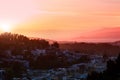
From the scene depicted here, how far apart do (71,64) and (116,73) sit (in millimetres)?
120870

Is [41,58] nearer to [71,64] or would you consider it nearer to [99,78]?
[71,64]

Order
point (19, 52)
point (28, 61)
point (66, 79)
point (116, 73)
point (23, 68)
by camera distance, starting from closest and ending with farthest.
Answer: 1. point (116, 73)
2. point (66, 79)
3. point (23, 68)
4. point (28, 61)
5. point (19, 52)

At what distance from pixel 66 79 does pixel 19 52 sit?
65.8 m

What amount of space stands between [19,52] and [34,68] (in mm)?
24398

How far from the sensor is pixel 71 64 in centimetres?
18550

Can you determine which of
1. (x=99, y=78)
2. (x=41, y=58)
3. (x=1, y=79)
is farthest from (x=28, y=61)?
(x=99, y=78)

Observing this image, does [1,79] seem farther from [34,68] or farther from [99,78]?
[99,78]

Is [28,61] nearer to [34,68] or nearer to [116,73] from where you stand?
[34,68]

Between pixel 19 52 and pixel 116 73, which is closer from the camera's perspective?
pixel 116 73

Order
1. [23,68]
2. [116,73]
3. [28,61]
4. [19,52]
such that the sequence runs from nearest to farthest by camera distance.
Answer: [116,73] < [23,68] < [28,61] < [19,52]

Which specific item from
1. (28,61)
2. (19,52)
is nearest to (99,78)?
(28,61)

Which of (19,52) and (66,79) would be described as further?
(19,52)

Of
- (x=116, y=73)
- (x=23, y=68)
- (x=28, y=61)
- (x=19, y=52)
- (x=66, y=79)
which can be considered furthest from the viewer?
(x=19, y=52)

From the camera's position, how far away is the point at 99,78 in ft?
217
